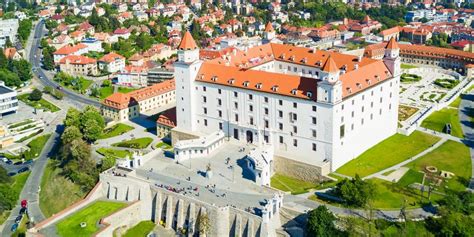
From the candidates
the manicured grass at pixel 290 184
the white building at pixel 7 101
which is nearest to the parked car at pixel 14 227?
the manicured grass at pixel 290 184

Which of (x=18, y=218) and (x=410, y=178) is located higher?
(x=410, y=178)

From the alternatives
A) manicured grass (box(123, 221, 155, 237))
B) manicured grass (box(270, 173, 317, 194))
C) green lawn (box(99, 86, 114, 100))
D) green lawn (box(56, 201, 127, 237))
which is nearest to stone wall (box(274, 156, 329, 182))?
manicured grass (box(270, 173, 317, 194))

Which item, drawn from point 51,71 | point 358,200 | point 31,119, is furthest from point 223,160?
point 51,71

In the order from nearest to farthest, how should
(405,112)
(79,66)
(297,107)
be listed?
(297,107) → (405,112) → (79,66)

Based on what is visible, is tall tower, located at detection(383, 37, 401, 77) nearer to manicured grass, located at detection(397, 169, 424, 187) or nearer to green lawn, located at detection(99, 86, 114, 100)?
manicured grass, located at detection(397, 169, 424, 187)

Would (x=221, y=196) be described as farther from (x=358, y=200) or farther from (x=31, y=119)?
(x=31, y=119)

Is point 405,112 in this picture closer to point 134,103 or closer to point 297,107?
point 297,107

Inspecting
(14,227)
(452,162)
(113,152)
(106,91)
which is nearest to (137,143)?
(113,152)
